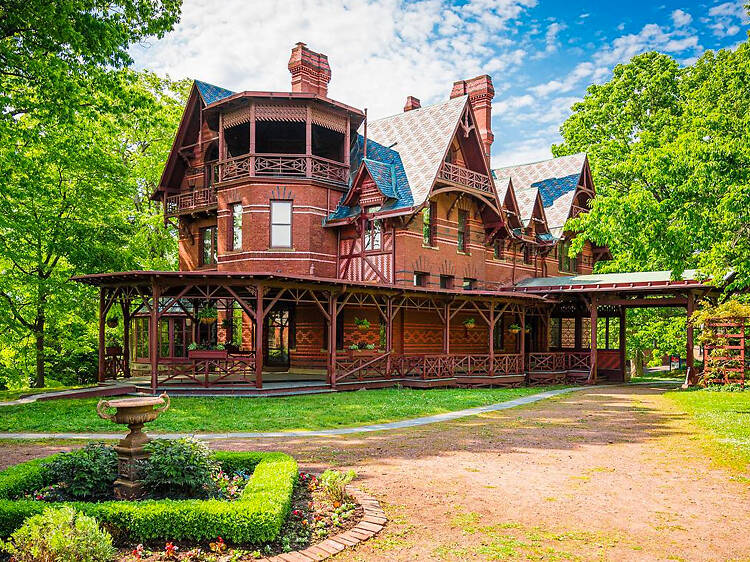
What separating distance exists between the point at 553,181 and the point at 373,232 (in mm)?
16236

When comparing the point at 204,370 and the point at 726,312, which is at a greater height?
the point at 726,312

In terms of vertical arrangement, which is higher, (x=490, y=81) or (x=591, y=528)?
(x=490, y=81)

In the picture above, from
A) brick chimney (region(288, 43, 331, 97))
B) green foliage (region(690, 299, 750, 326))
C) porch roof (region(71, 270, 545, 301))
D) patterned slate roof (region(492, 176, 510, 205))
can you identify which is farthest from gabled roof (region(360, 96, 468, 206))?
green foliage (region(690, 299, 750, 326))

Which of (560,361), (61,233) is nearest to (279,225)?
(61,233)

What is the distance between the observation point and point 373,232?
2603 cm

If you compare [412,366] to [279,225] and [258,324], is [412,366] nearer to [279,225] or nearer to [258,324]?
[258,324]

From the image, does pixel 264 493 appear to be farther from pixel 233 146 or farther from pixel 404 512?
pixel 233 146

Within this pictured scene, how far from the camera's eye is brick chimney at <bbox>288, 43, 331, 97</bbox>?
2750 cm

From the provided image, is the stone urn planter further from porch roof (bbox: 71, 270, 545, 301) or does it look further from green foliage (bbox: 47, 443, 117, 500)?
porch roof (bbox: 71, 270, 545, 301)

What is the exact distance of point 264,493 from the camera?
6.91 m

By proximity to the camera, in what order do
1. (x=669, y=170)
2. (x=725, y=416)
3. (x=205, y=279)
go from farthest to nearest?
(x=669, y=170) < (x=205, y=279) < (x=725, y=416)

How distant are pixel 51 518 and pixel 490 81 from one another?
32.8 meters

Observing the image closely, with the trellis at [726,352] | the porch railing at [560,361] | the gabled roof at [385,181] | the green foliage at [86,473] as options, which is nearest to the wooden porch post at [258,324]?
the gabled roof at [385,181]

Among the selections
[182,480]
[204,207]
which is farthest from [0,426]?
[204,207]
